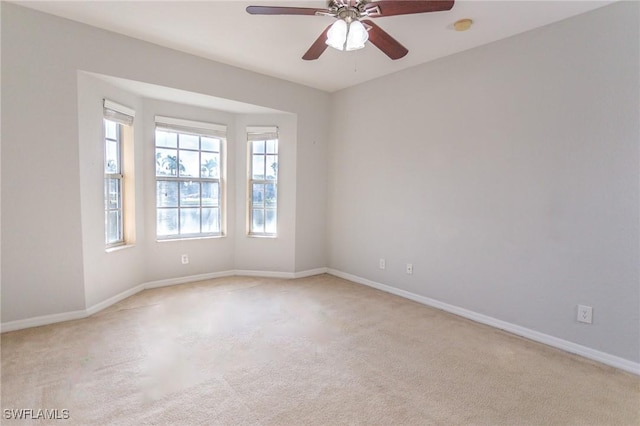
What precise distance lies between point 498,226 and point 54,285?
410cm

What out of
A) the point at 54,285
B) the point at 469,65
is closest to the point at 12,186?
the point at 54,285

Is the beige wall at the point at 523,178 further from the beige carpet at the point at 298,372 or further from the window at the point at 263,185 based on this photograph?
the window at the point at 263,185

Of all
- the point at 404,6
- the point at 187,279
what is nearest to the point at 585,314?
the point at 404,6

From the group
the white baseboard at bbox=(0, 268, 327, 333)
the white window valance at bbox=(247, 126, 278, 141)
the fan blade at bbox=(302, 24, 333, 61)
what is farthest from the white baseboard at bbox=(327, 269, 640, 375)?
the fan blade at bbox=(302, 24, 333, 61)

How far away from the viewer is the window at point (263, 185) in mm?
4562

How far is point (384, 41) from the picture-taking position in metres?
2.37

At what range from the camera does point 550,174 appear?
2.68m

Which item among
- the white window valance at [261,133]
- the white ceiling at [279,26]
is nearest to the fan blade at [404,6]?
the white ceiling at [279,26]

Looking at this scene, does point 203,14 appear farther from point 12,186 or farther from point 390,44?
point 12,186

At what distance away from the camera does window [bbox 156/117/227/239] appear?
4035mm

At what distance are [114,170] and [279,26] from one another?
2.37 m

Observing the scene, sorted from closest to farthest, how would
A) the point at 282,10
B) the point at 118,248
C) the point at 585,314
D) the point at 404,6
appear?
the point at 404,6 → the point at 282,10 → the point at 585,314 → the point at 118,248

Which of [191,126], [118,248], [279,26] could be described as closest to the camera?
[279,26]

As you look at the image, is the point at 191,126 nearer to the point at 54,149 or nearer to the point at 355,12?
the point at 54,149
